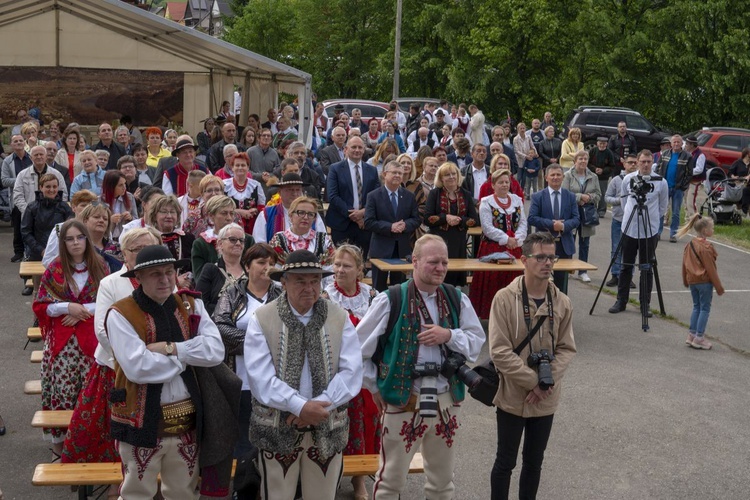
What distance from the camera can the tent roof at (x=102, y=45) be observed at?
1823cm

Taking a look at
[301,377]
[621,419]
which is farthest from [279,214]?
[301,377]

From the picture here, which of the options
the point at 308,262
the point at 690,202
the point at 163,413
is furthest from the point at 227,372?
the point at 690,202

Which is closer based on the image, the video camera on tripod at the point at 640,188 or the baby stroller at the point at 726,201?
the video camera on tripod at the point at 640,188

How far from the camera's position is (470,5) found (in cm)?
3716

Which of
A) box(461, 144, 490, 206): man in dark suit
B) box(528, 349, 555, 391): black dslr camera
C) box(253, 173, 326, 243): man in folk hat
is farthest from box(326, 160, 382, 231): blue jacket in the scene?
box(528, 349, 555, 391): black dslr camera

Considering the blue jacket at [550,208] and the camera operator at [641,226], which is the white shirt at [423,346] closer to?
the blue jacket at [550,208]

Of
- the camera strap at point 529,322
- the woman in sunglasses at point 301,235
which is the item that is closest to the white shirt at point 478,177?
the woman in sunglasses at point 301,235

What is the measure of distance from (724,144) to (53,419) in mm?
24208

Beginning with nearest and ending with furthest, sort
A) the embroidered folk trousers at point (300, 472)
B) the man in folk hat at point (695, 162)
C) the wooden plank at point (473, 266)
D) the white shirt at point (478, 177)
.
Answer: the embroidered folk trousers at point (300, 472) < the wooden plank at point (473, 266) < the white shirt at point (478, 177) < the man in folk hat at point (695, 162)

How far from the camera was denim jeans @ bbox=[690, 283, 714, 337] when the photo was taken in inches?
403

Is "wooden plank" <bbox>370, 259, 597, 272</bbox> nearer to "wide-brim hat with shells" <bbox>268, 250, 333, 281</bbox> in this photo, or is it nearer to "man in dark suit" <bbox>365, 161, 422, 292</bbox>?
"man in dark suit" <bbox>365, 161, 422, 292</bbox>

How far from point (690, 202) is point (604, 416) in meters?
16.3

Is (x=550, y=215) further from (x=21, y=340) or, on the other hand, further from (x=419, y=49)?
(x=419, y=49)

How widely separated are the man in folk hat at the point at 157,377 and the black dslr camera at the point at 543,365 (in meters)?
1.95
